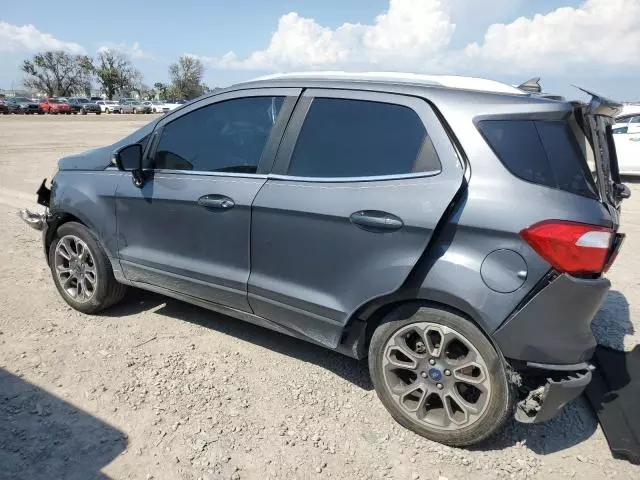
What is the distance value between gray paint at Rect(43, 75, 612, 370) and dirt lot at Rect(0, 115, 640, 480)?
1.34ft

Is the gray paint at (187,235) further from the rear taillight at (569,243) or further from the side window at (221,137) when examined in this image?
the rear taillight at (569,243)

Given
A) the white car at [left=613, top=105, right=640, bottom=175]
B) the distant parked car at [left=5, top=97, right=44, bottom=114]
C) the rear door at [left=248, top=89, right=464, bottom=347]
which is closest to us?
the rear door at [left=248, top=89, right=464, bottom=347]

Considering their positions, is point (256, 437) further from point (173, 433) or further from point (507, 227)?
point (507, 227)

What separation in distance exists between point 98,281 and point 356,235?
89.6 inches

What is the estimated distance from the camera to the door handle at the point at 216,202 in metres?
3.03

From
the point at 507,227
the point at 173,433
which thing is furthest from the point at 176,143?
the point at 507,227

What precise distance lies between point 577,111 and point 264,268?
1906 mm

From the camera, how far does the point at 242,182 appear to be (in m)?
3.03

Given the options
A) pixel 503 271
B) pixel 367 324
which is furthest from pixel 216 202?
pixel 503 271

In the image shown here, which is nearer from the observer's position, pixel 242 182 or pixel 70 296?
pixel 242 182

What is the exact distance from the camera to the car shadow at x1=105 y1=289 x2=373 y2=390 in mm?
3387

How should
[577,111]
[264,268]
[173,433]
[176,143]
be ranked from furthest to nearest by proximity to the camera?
[176,143] < [264,268] < [173,433] < [577,111]

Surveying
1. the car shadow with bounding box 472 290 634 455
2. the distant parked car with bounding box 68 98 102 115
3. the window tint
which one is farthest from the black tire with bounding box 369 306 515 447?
the distant parked car with bounding box 68 98 102 115

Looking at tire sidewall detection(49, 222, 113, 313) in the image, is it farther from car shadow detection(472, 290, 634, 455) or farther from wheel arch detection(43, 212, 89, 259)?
car shadow detection(472, 290, 634, 455)
